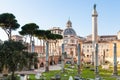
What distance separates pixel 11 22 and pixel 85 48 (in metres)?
84.7

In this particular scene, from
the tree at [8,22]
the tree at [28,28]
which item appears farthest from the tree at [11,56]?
the tree at [28,28]

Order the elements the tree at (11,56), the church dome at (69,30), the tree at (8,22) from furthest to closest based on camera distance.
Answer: the church dome at (69,30) < the tree at (8,22) < the tree at (11,56)

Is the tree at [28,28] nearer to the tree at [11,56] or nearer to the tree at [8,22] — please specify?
the tree at [8,22]

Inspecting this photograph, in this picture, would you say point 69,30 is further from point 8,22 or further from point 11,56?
point 11,56

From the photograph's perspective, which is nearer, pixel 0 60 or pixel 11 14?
pixel 0 60

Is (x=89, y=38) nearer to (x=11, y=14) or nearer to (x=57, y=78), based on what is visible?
(x=11, y=14)

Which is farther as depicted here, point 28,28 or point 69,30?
point 69,30

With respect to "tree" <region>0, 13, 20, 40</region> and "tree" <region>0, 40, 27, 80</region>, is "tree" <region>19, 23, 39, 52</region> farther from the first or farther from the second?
"tree" <region>0, 40, 27, 80</region>

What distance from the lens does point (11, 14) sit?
6209cm

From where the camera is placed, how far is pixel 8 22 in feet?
202

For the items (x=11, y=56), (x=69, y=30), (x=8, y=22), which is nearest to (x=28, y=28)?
(x=8, y=22)

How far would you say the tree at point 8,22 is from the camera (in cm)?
6106

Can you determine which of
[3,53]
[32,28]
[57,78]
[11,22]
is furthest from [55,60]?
[3,53]

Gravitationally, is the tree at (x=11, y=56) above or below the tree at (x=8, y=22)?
below
